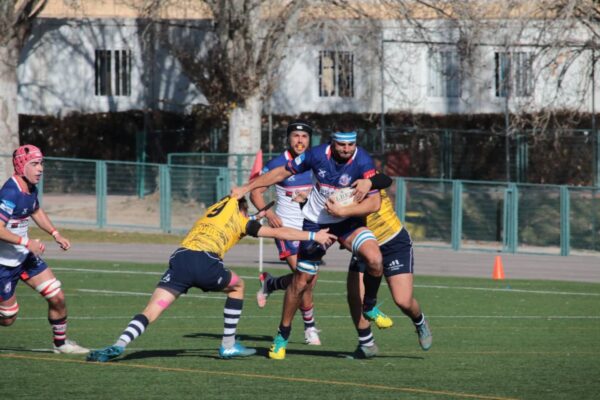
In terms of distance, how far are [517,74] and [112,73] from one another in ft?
68.4

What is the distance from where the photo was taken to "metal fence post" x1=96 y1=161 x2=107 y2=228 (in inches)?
1304

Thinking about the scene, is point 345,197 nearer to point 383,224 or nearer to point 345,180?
point 345,180

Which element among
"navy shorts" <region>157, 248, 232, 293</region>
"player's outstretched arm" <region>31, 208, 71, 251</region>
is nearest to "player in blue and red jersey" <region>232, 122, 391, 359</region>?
"navy shorts" <region>157, 248, 232, 293</region>

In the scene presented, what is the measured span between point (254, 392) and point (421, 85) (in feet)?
111

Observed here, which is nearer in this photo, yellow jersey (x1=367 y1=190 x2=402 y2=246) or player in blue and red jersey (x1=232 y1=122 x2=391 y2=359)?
player in blue and red jersey (x1=232 y1=122 x2=391 y2=359)

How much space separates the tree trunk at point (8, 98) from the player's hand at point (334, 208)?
81.0 ft

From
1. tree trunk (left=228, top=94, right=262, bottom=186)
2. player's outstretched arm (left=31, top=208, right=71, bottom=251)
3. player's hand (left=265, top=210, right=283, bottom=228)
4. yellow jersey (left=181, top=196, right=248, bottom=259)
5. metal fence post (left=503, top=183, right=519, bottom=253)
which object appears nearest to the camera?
yellow jersey (left=181, top=196, right=248, bottom=259)

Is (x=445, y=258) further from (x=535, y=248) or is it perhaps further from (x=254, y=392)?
(x=254, y=392)

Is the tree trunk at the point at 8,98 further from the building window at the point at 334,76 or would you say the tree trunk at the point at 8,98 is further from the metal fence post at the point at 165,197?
the building window at the point at 334,76

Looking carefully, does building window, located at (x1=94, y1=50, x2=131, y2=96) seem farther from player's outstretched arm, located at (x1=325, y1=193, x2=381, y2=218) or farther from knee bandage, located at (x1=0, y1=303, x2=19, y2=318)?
player's outstretched arm, located at (x1=325, y1=193, x2=381, y2=218)

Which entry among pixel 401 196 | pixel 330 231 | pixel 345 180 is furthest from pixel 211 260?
pixel 401 196

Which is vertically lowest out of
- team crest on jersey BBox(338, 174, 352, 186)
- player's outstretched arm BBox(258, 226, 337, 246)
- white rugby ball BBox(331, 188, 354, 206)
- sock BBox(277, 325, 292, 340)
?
sock BBox(277, 325, 292, 340)

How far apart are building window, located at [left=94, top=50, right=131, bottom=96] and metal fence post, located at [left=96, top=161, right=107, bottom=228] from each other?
16.0m

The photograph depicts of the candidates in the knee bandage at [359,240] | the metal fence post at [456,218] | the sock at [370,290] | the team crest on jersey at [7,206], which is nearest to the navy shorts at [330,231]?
the knee bandage at [359,240]
